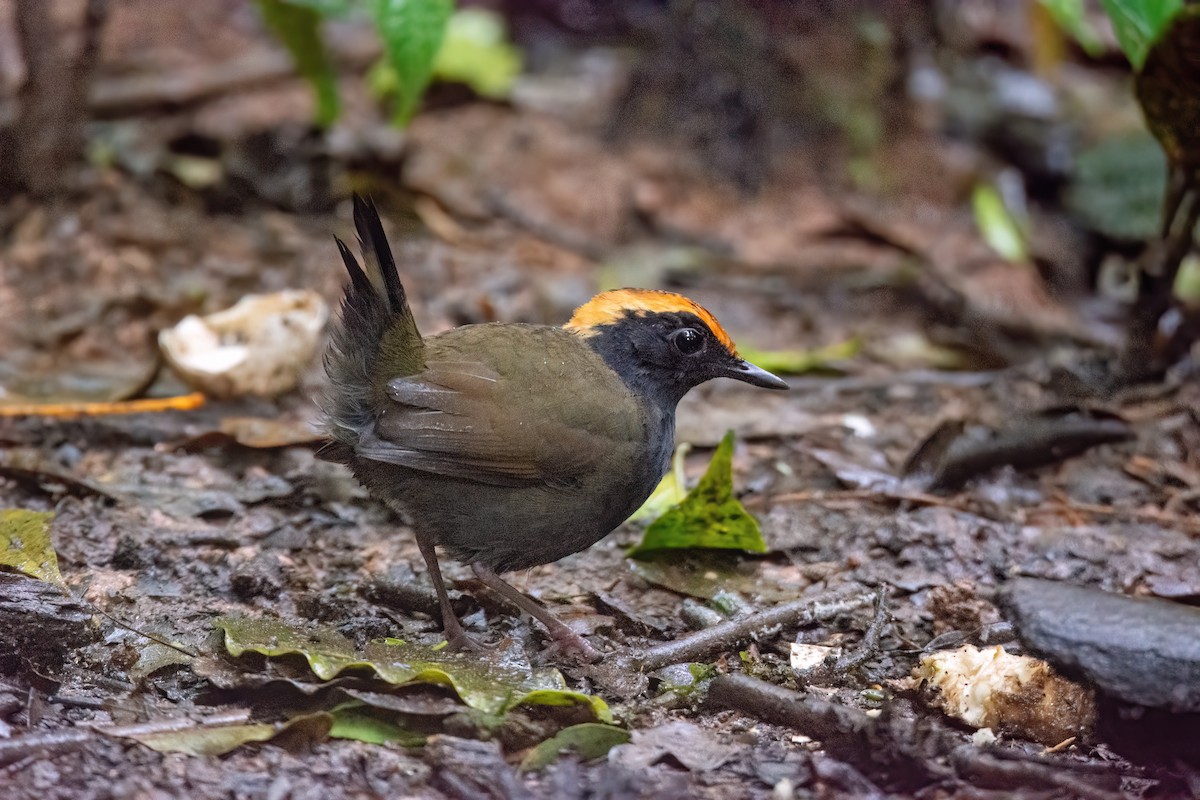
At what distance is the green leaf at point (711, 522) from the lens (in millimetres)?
3871

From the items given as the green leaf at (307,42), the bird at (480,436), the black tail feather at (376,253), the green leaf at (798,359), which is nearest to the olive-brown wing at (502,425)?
the bird at (480,436)

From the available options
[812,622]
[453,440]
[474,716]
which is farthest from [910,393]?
[474,716]

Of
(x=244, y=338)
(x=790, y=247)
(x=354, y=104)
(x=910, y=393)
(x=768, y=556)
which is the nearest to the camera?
(x=768, y=556)

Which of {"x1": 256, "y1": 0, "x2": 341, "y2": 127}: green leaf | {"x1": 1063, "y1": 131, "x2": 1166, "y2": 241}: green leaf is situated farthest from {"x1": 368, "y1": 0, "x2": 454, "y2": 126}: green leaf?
{"x1": 1063, "y1": 131, "x2": 1166, "y2": 241}: green leaf

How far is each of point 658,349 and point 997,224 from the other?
13.3ft

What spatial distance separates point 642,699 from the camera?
3281 millimetres

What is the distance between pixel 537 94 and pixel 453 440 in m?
5.23

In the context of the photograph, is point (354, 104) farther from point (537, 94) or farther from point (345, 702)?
point (345, 702)

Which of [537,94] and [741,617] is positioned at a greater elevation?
[537,94]

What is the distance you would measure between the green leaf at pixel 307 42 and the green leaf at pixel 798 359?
2.27 m

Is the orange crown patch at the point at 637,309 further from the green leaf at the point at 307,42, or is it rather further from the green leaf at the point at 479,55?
the green leaf at the point at 479,55

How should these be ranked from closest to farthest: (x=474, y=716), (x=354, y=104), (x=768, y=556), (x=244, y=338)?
(x=474, y=716) < (x=768, y=556) < (x=244, y=338) < (x=354, y=104)

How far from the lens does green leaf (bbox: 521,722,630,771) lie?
2.93m

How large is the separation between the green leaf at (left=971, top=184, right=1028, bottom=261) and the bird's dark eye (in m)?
3.64
